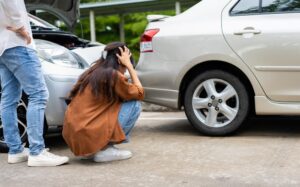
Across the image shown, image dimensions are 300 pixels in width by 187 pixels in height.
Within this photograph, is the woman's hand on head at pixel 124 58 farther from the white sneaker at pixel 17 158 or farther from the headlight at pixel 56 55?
the white sneaker at pixel 17 158

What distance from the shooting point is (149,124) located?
6.42m

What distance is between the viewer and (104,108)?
4570 mm

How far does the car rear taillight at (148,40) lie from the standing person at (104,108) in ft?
3.17

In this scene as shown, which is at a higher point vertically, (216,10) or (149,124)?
(216,10)

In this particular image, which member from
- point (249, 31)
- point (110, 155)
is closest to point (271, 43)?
point (249, 31)

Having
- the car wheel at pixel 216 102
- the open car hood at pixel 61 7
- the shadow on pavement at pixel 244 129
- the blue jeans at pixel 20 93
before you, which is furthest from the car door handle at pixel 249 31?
the open car hood at pixel 61 7

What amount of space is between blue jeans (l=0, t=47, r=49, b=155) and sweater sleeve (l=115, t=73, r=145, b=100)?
58cm

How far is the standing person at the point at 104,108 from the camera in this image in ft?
14.7

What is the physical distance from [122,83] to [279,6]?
5.84 feet

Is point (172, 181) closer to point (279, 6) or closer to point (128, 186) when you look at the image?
point (128, 186)

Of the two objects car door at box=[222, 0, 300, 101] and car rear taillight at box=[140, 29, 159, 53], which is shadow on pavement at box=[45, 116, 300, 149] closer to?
car door at box=[222, 0, 300, 101]

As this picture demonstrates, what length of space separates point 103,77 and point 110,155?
662 millimetres

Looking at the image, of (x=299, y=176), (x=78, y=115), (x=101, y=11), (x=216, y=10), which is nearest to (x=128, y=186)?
(x=78, y=115)

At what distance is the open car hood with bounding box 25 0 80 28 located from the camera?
7168 mm
